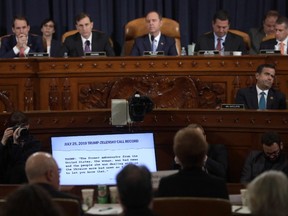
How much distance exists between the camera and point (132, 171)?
3533 millimetres

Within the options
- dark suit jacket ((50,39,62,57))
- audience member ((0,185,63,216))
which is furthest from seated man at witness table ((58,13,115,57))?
audience member ((0,185,63,216))

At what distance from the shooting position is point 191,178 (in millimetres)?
4160

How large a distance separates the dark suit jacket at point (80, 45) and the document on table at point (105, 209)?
446cm

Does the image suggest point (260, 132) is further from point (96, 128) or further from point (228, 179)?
point (96, 128)

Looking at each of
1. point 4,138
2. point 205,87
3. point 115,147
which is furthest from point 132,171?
point 205,87

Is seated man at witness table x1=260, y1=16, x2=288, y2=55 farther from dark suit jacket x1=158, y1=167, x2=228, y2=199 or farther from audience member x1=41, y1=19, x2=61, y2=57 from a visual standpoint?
dark suit jacket x1=158, y1=167, x2=228, y2=199

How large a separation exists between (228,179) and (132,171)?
3.53 meters

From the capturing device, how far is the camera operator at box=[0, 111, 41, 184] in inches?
251

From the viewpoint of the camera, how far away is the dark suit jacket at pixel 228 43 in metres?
9.14

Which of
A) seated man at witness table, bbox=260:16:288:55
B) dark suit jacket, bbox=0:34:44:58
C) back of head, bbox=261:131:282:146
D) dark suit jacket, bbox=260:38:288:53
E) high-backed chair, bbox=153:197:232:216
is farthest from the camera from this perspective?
dark suit jacket, bbox=0:34:44:58

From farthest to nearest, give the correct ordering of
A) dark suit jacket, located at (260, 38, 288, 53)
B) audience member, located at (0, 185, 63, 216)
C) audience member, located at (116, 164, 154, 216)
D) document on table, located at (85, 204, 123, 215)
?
dark suit jacket, located at (260, 38, 288, 53)
document on table, located at (85, 204, 123, 215)
audience member, located at (116, 164, 154, 216)
audience member, located at (0, 185, 63, 216)

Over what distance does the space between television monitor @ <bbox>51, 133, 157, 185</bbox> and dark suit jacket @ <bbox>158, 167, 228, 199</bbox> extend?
1802 millimetres

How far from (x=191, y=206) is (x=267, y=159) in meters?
2.68

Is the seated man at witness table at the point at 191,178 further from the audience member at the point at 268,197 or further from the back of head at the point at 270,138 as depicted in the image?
the back of head at the point at 270,138
